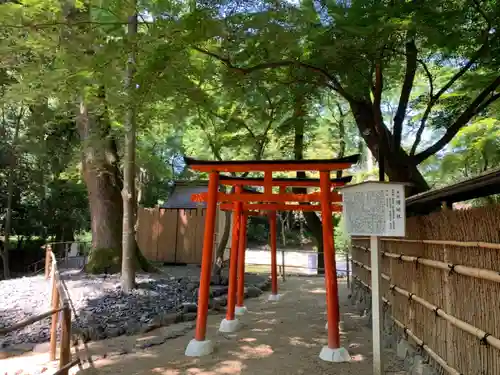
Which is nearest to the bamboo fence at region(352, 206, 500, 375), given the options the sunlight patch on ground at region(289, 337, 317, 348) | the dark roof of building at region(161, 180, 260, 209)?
the sunlight patch on ground at region(289, 337, 317, 348)

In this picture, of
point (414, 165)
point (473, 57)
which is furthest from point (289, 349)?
point (473, 57)

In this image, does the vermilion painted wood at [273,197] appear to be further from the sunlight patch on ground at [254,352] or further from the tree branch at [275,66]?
the sunlight patch on ground at [254,352]

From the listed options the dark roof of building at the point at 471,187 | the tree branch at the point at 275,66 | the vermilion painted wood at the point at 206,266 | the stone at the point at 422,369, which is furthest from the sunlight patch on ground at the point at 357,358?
the tree branch at the point at 275,66

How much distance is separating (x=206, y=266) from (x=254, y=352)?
4.45 ft

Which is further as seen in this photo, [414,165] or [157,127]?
[157,127]

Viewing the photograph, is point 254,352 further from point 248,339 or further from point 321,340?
point 321,340

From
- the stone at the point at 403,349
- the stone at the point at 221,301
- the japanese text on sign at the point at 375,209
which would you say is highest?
the japanese text on sign at the point at 375,209

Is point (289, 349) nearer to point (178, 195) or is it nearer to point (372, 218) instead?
point (372, 218)

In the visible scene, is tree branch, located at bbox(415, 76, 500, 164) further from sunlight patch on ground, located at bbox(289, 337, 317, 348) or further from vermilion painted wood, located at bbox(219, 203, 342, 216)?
sunlight patch on ground, located at bbox(289, 337, 317, 348)

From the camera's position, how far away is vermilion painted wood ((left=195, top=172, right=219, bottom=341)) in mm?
→ 5945

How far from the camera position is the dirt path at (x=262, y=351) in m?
5.23

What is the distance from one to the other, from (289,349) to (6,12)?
581cm

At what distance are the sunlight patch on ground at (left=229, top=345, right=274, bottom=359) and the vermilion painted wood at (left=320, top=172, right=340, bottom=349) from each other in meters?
0.90

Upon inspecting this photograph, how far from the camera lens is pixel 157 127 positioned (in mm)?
13703
